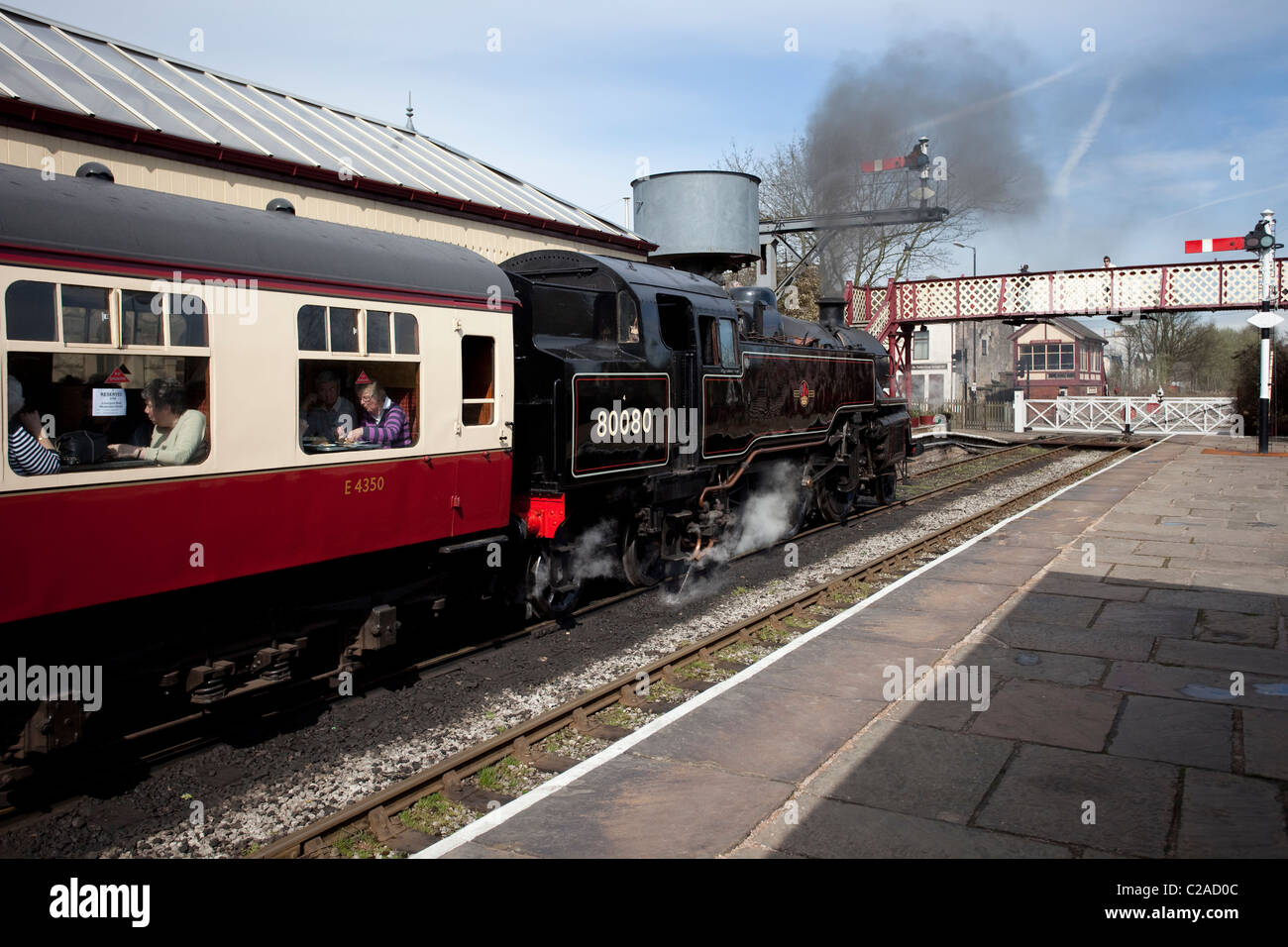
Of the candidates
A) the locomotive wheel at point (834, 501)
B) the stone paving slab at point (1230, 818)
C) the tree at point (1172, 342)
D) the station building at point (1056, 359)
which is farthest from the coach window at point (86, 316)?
the station building at point (1056, 359)

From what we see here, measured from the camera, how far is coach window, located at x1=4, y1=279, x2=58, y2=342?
4.45 metres

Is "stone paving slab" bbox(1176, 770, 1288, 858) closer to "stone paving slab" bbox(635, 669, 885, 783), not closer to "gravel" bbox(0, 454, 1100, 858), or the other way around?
"stone paving slab" bbox(635, 669, 885, 783)

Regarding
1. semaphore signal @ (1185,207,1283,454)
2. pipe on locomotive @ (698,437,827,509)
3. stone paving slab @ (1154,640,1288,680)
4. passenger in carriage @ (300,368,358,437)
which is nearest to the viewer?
passenger in carriage @ (300,368,358,437)

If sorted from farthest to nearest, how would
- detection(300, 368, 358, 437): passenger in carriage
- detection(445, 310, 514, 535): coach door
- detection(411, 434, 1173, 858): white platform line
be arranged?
1. detection(445, 310, 514, 535): coach door
2. detection(300, 368, 358, 437): passenger in carriage
3. detection(411, 434, 1173, 858): white platform line

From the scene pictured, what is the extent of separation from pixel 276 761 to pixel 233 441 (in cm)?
203

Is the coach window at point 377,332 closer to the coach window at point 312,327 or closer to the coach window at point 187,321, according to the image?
the coach window at point 312,327

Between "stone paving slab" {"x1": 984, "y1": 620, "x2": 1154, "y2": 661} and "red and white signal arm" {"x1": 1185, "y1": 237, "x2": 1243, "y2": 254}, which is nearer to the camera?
"stone paving slab" {"x1": 984, "y1": 620, "x2": 1154, "y2": 661}

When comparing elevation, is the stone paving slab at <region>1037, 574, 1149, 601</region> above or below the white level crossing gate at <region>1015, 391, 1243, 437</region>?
below

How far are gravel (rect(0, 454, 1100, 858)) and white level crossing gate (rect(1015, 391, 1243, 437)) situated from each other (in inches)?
1233

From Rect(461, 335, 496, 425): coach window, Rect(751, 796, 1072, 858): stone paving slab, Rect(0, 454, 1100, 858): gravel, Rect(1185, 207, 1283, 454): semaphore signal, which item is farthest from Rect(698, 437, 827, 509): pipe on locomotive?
Rect(1185, 207, 1283, 454): semaphore signal

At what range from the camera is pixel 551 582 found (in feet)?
28.4

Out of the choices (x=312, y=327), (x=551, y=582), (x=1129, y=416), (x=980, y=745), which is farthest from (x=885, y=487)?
(x=1129, y=416)
